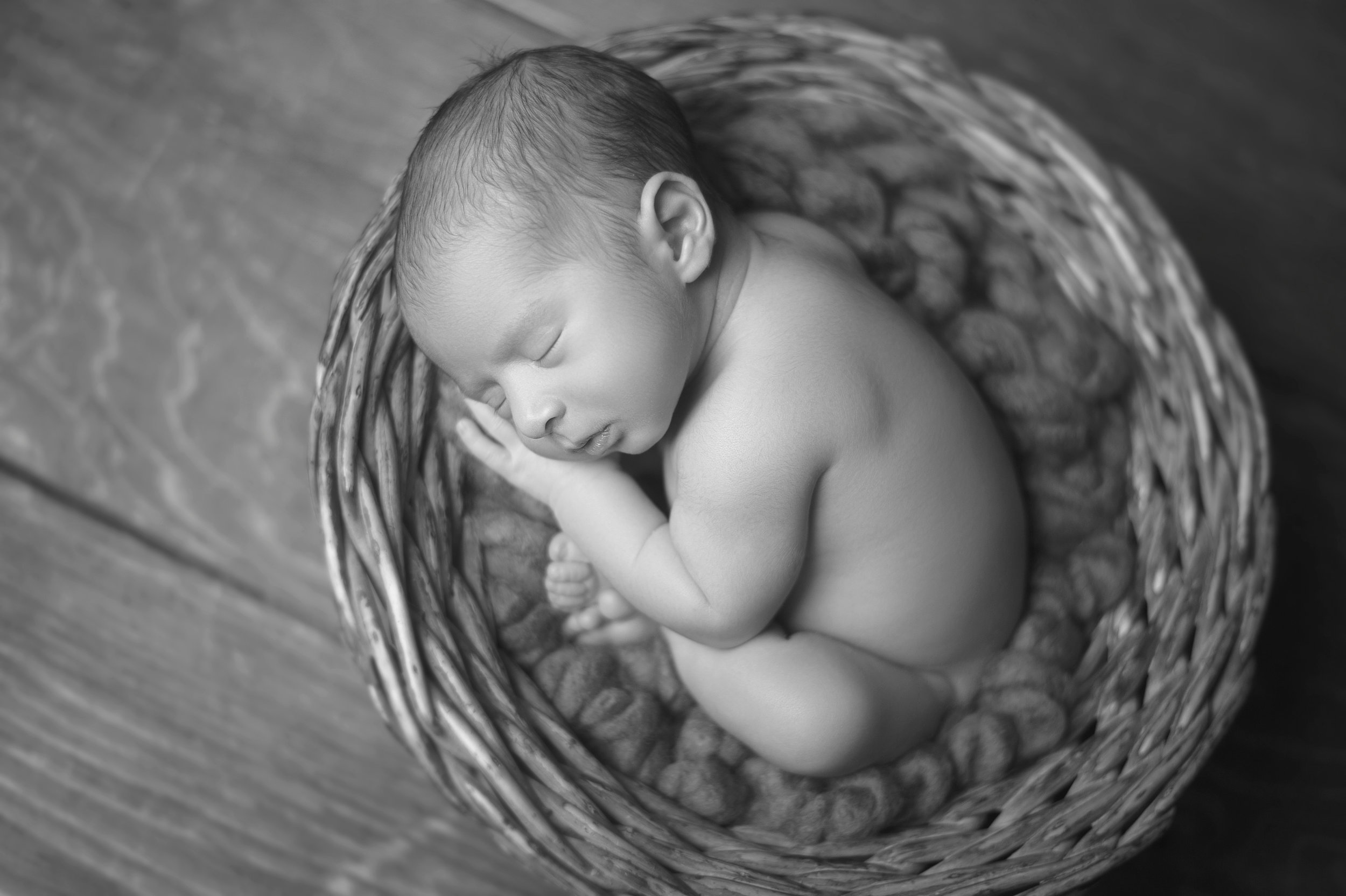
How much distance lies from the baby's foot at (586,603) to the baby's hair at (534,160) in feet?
0.99

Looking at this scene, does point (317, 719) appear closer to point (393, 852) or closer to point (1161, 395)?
point (393, 852)

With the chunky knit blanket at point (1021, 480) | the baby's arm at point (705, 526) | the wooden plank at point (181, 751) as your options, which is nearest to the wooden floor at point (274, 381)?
the wooden plank at point (181, 751)

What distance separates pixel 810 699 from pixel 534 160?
1.60ft

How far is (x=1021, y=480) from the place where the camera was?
3.68 ft

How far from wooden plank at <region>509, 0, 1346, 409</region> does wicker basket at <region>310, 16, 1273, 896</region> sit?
339 mm

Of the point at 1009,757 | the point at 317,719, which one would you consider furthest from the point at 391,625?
the point at 1009,757

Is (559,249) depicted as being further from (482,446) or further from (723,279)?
(482,446)

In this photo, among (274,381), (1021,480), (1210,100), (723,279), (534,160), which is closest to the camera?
(534,160)

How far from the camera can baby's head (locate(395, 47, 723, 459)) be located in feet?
2.65

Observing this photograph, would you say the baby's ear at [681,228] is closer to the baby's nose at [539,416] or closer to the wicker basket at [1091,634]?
the baby's nose at [539,416]

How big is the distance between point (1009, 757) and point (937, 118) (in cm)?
64

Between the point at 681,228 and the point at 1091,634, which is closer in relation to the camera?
the point at 681,228

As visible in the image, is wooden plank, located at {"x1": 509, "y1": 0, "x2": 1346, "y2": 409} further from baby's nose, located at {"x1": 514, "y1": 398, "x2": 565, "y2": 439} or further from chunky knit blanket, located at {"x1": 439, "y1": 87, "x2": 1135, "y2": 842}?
baby's nose, located at {"x1": 514, "y1": 398, "x2": 565, "y2": 439}

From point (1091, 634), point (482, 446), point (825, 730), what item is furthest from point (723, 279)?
point (1091, 634)
